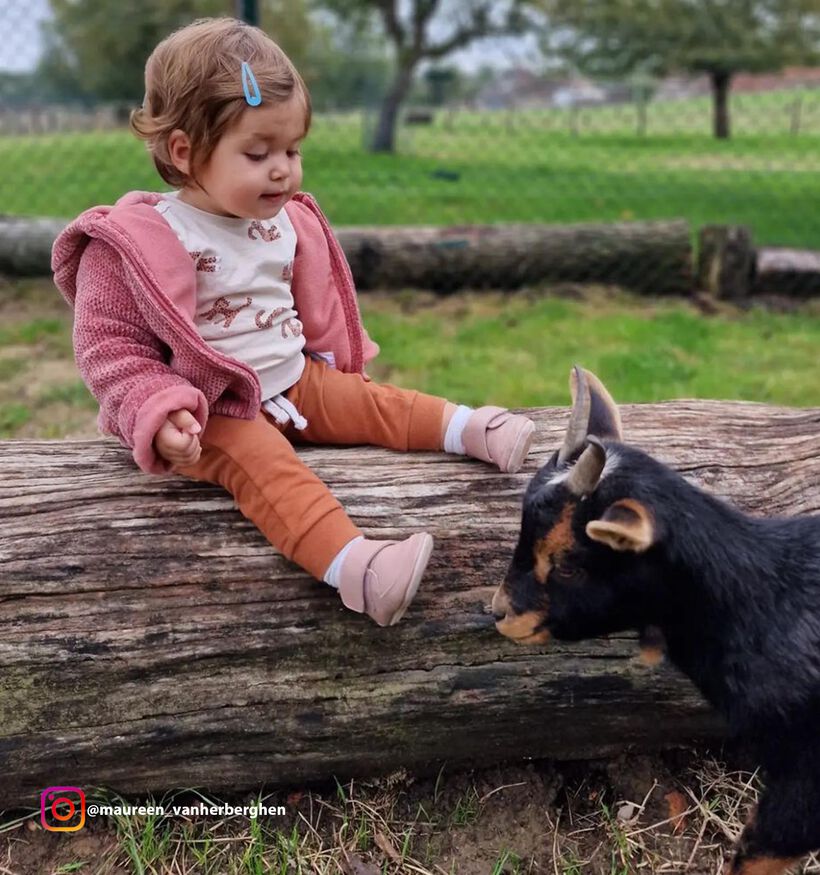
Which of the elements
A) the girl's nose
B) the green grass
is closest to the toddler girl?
the girl's nose

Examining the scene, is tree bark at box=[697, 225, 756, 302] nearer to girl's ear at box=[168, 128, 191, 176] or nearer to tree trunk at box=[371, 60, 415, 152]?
girl's ear at box=[168, 128, 191, 176]

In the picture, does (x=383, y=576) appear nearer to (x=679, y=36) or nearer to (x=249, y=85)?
(x=249, y=85)

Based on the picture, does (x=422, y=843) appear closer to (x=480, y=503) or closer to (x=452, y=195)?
(x=480, y=503)

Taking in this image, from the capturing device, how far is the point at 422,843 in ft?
8.72

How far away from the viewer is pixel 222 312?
2729 mm

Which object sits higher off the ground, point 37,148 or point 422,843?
point 37,148

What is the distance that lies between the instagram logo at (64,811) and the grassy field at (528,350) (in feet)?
9.27

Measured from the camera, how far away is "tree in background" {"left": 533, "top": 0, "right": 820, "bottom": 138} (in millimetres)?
11547

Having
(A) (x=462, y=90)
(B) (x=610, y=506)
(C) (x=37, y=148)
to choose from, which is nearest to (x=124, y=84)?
(C) (x=37, y=148)

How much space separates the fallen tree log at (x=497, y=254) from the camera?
319 inches

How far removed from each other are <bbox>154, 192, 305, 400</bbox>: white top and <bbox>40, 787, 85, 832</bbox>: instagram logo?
1257mm

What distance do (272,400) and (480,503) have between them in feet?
2.29

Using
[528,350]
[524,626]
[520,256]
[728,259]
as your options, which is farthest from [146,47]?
[524,626]

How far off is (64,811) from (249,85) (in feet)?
6.75
